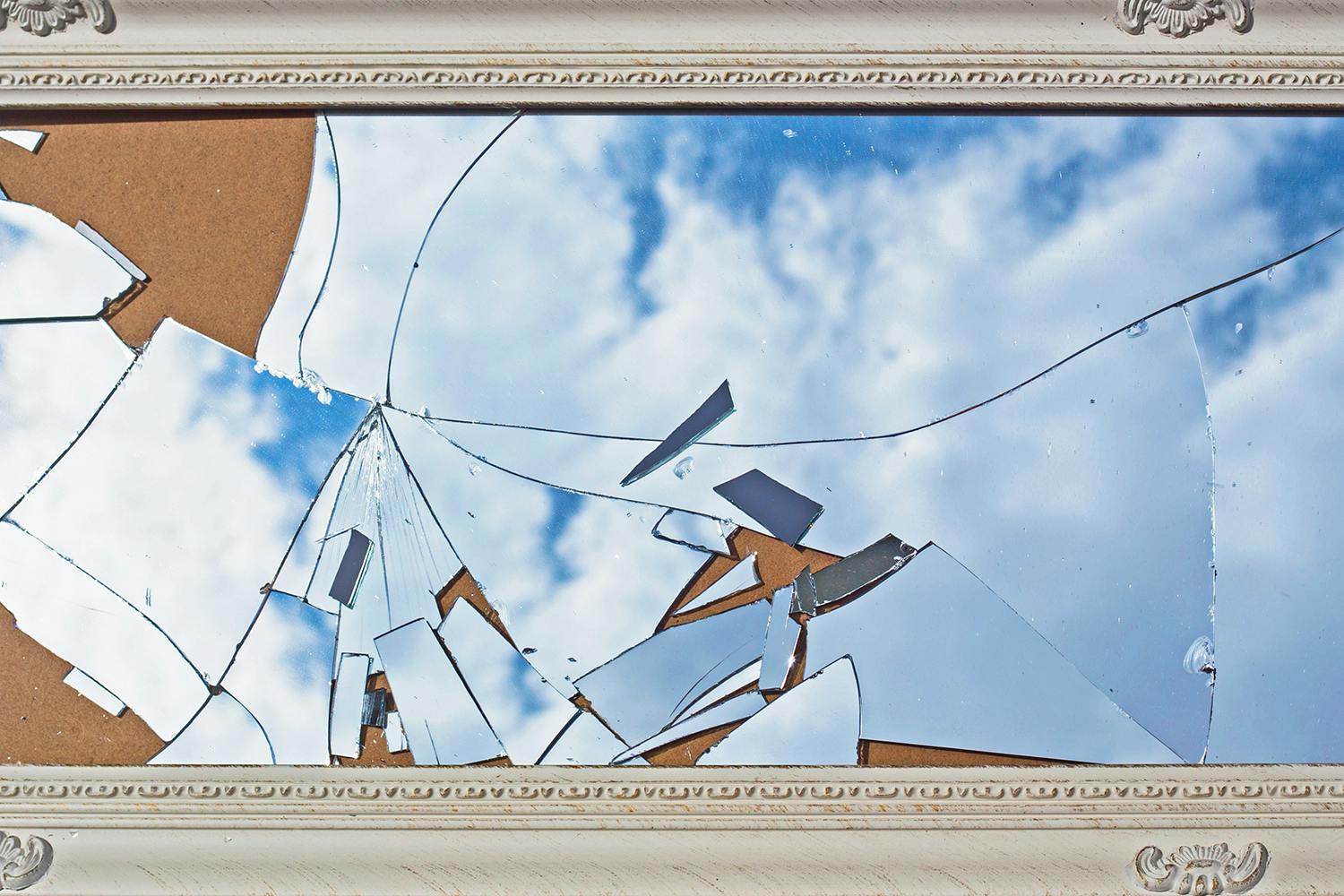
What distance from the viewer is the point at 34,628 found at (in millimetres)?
1647

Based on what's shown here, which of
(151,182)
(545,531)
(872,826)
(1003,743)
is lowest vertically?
(872,826)

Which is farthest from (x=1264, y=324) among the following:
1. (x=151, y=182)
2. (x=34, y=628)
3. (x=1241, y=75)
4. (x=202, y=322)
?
(x=34, y=628)

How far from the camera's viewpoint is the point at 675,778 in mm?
1618

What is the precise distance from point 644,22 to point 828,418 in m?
0.73

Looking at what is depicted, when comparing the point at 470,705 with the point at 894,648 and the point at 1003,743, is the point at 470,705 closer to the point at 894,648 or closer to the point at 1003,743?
the point at 894,648

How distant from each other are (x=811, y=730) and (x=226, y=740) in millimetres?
948

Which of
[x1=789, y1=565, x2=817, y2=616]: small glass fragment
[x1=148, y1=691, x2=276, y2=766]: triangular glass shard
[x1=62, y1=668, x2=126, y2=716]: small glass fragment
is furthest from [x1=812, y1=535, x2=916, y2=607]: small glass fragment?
[x1=62, y1=668, x2=126, y2=716]: small glass fragment

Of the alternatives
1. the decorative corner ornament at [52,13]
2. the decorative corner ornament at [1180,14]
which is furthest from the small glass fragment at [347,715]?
the decorative corner ornament at [1180,14]

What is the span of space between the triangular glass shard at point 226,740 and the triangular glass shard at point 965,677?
0.90 m

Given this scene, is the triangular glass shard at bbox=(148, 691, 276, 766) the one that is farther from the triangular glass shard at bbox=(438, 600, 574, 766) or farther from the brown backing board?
the triangular glass shard at bbox=(438, 600, 574, 766)

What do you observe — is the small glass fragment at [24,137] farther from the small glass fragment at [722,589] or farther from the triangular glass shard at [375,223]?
the small glass fragment at [722,589]

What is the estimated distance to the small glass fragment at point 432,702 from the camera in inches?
64.4

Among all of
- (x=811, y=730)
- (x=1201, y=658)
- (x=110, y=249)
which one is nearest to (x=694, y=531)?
(x=811, y=730)

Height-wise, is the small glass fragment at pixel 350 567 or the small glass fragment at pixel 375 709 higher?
the small glass fragment at pixel 350 567
